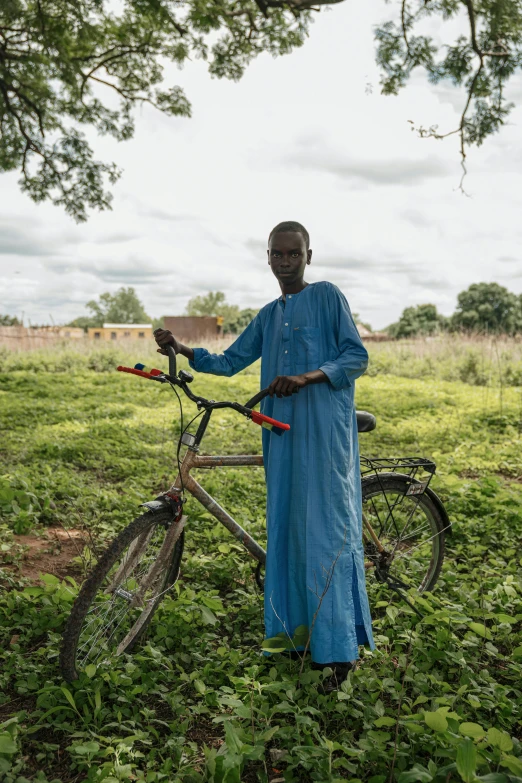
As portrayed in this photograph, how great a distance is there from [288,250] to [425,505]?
1.89m

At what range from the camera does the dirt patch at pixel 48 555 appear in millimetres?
4168

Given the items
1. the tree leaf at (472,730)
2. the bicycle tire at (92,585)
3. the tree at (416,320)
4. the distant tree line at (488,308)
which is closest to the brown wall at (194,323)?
the distant tree line at (488,308)

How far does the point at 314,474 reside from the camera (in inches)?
117

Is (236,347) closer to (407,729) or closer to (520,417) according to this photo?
(407,729)

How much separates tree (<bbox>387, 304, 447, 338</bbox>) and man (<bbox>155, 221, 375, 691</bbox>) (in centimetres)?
5163

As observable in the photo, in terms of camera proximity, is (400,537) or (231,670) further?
(400,537)

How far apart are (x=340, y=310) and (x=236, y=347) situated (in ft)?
2.06

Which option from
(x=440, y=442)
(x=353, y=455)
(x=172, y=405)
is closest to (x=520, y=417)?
(x=440, y=442)

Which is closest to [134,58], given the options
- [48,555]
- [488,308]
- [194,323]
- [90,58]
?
[90,58]

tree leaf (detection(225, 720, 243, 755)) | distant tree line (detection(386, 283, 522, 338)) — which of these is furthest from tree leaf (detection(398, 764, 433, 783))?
distant tree line (detection(386, 283, 522, 338))

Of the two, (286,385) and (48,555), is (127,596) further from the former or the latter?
(48,555)

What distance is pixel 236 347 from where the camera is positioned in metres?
3.33

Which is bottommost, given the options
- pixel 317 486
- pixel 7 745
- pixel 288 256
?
pixel 7 745

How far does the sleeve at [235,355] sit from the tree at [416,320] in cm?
5142
